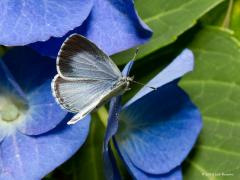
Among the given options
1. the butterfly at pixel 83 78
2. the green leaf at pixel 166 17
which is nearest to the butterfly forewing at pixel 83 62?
the butterfly at pixel 83 78

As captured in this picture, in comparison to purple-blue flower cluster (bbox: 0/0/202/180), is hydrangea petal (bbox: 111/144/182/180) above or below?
below

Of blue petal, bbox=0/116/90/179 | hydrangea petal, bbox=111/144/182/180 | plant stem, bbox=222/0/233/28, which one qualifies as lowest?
hydrangea petal, bbox=111/144/182/180

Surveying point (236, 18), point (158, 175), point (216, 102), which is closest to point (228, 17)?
point (236, 18)

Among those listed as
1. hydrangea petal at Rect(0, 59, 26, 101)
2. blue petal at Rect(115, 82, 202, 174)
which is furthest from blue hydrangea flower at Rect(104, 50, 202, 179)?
hydrangea petal at Rect(0, 59, 26, 101)

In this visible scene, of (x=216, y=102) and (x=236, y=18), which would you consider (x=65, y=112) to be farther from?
(x=236, y=18)

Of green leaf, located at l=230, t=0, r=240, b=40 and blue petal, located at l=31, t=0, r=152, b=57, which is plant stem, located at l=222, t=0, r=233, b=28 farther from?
blue petal, located at l=31, t=0, r=152, b=57
